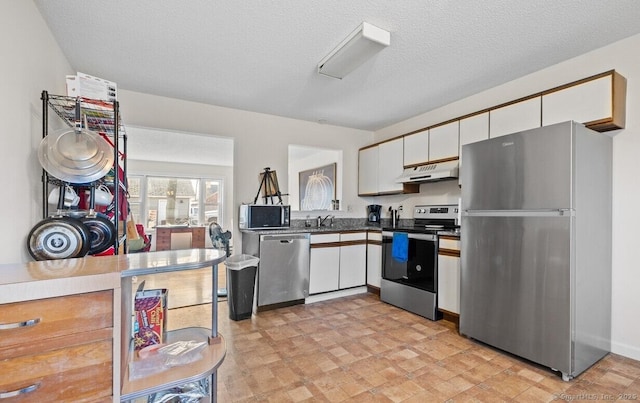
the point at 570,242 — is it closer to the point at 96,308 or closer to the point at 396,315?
the point at 396,315

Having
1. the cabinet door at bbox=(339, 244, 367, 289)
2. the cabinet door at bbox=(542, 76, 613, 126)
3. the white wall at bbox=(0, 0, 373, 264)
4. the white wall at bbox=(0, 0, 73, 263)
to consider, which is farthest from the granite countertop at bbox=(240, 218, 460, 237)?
the white wall at bbox=(0, 0, 73, 263)

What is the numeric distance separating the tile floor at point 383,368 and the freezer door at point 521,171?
1166 mm

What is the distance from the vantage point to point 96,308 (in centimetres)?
94

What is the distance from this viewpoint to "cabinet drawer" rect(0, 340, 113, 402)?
840 mm

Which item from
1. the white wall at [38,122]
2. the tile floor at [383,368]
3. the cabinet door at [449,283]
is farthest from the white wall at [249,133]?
the cabinet door at [449,283]

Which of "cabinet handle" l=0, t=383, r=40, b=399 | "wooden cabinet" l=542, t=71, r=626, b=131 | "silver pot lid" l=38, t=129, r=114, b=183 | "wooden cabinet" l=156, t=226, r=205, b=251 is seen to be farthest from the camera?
"wooden cabinet" l=156, t=226, r=205, b=251

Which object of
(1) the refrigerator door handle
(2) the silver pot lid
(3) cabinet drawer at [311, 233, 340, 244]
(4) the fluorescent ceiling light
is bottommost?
(3) cabinet drawer at [311, 233, 340, 244]

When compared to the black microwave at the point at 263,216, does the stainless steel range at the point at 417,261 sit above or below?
below

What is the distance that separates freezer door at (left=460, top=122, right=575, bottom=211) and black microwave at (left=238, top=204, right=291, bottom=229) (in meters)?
2.05

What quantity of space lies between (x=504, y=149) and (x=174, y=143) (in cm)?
530

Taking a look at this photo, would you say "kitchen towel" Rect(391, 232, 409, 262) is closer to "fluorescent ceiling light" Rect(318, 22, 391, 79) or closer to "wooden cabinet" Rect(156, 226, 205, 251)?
"fluorescent ceiling light" Rect(318, 22, 391, 79)

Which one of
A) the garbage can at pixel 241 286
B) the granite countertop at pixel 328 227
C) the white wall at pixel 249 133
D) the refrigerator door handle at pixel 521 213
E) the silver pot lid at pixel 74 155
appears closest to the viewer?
the silver pot lid at pixel 74 155

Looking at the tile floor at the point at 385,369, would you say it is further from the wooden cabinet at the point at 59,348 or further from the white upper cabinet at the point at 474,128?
the white upper cabinet at the point at 474,128

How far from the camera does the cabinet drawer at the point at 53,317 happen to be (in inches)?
32.5
